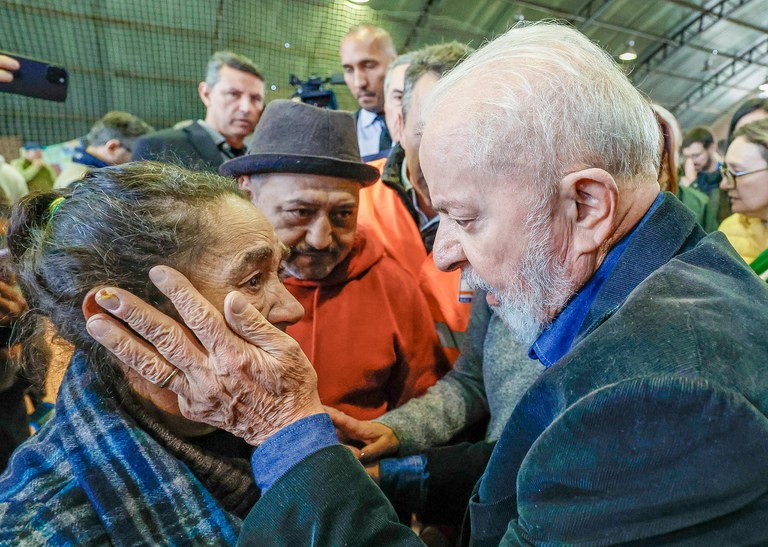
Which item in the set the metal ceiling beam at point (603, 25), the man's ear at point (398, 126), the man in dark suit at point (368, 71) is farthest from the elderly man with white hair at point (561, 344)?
the metal ceiling beam at point (603, 25)

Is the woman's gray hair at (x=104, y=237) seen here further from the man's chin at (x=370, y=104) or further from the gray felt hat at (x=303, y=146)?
the man's chin at (x=370, y=104)

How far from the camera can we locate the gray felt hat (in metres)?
1.96

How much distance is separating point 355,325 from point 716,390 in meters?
1.37

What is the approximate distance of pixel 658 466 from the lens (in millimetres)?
806

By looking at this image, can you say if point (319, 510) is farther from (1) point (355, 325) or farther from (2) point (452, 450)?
(1) point (355, 325)

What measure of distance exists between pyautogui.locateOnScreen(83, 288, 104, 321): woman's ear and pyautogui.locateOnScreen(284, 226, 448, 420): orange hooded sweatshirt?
820 mm

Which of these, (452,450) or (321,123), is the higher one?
(321,123)

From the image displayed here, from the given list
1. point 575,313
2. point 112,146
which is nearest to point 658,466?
point 575,313

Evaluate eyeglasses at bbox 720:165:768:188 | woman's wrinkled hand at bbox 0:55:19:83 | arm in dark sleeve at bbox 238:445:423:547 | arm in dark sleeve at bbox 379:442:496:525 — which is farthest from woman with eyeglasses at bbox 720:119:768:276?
woman's wrinkled hand at bbox 0:55:19:83

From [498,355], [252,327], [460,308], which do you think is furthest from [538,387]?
[460,308]

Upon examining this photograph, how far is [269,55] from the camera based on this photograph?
370 inches

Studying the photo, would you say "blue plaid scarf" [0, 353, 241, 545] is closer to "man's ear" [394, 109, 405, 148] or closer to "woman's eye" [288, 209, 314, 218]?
"woman's eye" [288, 209, 314, 218]

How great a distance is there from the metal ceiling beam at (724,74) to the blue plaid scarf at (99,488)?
19.5 meters

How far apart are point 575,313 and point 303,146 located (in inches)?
49.4
